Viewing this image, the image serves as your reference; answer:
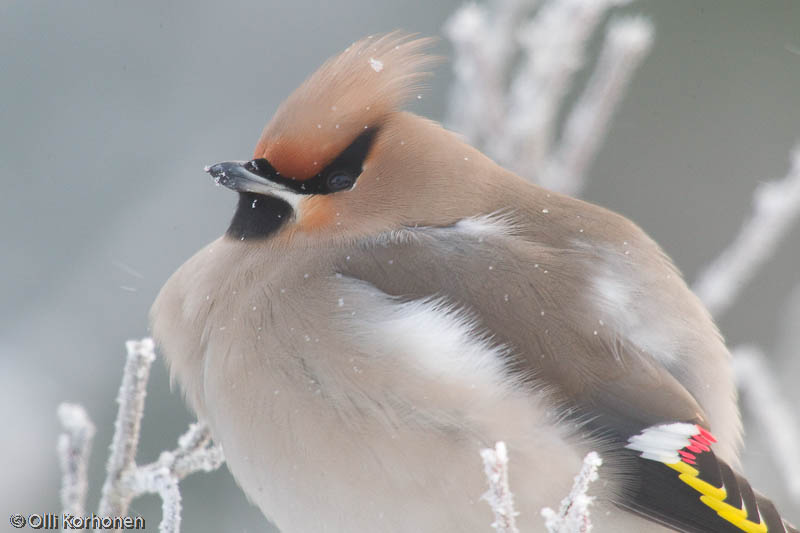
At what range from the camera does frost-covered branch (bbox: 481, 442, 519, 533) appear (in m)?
1.99

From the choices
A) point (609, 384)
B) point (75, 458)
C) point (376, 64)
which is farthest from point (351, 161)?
point (75, 458)

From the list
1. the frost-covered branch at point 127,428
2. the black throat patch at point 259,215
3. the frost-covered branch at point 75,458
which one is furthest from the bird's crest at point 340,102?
the frost-covered branch at point 75,458

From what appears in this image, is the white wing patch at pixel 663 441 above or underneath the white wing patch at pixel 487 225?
underneath

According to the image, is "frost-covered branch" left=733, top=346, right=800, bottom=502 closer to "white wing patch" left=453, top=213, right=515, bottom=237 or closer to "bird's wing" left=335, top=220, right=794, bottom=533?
"bird's wing" left=335, top=220, right=794, bottom=533

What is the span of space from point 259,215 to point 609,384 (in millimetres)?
1156

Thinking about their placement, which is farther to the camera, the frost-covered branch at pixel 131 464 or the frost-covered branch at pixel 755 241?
the frost-covered branch at pixel 755 241

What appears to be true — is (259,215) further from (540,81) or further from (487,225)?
(540,81)

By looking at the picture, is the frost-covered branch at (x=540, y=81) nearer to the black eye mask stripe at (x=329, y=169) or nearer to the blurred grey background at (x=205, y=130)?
the black eye mask stripe at (x=329, y=169)

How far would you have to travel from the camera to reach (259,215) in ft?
11.1

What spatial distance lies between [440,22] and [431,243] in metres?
4.57

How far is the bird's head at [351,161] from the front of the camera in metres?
3.25

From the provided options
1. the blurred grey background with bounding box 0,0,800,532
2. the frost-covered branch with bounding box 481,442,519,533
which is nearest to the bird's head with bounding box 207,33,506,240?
the frost-covered branch with bounding box 481,442,519,533

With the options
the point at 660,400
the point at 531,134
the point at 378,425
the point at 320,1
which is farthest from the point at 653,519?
the point at 320,1

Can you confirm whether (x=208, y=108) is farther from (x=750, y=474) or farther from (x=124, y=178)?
(x=750, y=474)
